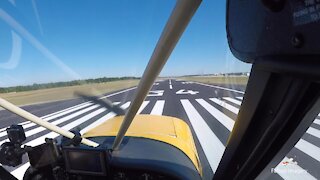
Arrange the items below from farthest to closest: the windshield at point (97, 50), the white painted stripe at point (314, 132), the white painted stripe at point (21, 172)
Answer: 1. the white painted stripe at point (21, 172)
2. the white painted stripe at point (314, 132)
3. the windshield at point (97, 50)

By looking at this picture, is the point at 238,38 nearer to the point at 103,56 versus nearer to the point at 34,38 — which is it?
the point at 103,56

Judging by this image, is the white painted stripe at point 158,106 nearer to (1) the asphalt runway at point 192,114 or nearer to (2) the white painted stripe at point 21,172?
(1) the asphalt runway at point 192,114

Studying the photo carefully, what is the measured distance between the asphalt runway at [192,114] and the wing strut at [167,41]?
0.40 ft

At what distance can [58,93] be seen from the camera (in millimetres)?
1019

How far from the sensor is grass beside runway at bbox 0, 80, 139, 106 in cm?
98

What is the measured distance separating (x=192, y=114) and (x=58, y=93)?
118 centimetres

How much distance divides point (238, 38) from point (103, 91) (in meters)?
0.58

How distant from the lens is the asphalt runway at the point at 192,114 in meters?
1.09

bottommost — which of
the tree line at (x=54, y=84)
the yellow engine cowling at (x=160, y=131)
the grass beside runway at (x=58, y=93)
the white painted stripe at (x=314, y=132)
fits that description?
the yellow engine cowling at (x=160, y=131)

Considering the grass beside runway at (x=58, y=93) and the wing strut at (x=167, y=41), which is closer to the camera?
the wing strut at (x=167, y=41)

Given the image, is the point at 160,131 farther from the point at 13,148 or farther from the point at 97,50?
the point at 97,50

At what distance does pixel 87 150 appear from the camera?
129cm

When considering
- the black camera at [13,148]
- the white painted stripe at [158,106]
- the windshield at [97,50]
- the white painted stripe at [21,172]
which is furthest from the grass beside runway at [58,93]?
the white painted stripe at [21,172]

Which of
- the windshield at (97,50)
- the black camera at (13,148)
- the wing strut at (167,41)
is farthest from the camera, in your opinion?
the black camera at (13,148)
